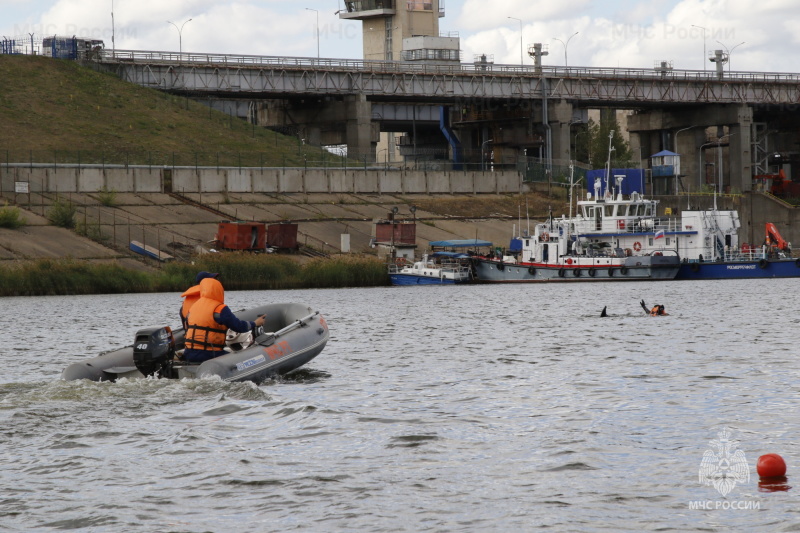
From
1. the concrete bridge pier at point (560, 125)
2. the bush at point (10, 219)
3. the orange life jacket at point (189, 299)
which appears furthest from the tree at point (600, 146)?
the orange life jacket at point (189, 299)

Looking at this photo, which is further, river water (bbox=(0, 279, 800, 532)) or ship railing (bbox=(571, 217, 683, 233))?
ship railing (bbox=(571, 217, 683, 233))

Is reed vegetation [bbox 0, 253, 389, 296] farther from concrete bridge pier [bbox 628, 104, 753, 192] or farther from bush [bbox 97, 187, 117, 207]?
concrete bridge pier [bbox 628, 104, 753, 192]

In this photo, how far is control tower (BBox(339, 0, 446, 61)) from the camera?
152 meters

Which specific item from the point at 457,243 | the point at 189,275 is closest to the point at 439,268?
the point at 457,243

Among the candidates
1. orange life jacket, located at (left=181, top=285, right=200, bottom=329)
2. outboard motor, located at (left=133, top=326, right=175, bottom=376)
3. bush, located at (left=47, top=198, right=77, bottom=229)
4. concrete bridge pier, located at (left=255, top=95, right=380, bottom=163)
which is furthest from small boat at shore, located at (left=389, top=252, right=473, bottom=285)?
outboard motor, located at (left=133, top=326, right=175, bottom=376)

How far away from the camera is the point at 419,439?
17.6 m

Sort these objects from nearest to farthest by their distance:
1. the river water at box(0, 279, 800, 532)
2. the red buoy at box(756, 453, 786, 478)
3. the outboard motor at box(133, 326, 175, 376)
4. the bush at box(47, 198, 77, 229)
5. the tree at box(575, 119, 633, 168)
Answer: the river water at box(0, 279, 800, 532)
the red buoy at box(756, 453, 786, 478)
the outboard motor at box(133, 326, 175, 376)
the bush at box(47, 198, 77, 229)
the tree at box(575, 119, 633, 168)

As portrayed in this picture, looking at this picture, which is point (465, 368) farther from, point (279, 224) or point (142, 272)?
point (279, 224)

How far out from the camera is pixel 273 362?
23.3m

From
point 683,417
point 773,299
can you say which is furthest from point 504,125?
point 683,417

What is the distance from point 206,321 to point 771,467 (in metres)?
11.4

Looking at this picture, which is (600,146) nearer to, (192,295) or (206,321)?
(192,295)

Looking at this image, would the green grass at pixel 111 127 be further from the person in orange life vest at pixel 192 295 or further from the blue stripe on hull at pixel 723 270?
the person in orange life vest at pixel 192 295

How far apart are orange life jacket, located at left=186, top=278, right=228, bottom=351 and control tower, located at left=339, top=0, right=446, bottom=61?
129674 millimetres
